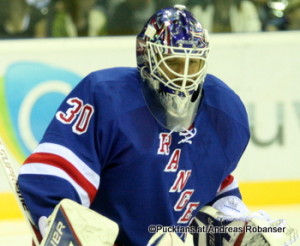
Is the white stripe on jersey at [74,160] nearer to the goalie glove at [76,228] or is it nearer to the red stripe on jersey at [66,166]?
the red stripe on jersey at [66,166]

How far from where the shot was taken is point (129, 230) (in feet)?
9.07

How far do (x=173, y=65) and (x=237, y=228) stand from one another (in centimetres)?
59

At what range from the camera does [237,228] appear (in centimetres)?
287

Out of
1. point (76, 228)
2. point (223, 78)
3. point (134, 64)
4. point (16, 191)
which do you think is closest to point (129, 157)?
point (16, 191)

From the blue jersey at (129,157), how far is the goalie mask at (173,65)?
39mm

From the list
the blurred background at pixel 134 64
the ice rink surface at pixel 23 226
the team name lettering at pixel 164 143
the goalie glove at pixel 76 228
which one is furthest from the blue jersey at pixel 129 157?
the blurred background at pixel 134 64

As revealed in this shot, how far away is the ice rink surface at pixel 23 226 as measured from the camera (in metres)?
4.85

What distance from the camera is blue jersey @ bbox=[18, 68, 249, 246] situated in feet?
8.59

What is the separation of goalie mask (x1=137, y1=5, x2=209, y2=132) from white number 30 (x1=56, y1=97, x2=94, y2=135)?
0.22m

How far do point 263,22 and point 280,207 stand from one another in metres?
1.35

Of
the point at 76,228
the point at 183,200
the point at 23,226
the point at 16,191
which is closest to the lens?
the point at 76,228

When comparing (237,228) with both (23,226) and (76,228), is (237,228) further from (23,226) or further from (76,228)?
(23,226)

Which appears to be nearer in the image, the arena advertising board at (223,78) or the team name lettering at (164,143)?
the team name lettering at (164,143)

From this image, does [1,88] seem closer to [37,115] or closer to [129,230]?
[37,115]
